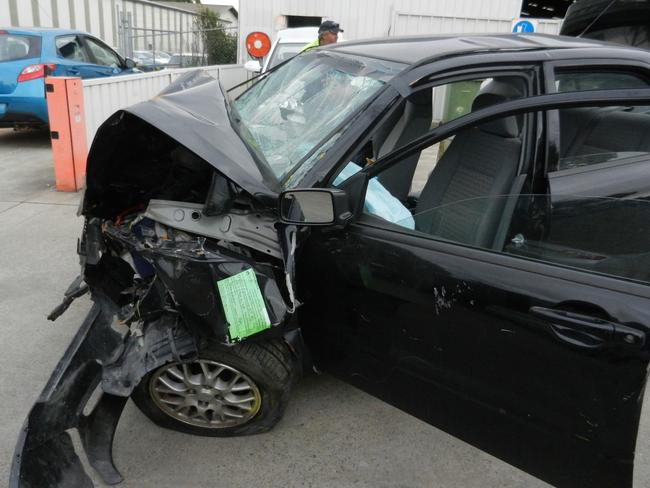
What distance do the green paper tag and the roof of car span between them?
3.80ft

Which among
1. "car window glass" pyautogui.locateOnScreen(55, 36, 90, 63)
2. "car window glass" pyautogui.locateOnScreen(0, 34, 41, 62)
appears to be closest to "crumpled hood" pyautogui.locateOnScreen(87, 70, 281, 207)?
"car window glass" pyautogui.locateOnScreen(0, 34, 41, 62)

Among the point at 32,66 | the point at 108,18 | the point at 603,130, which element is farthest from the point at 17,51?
the point at 108,18

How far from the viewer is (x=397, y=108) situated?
86.7 inches

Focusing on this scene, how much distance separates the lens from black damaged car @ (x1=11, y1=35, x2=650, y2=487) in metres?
1.80

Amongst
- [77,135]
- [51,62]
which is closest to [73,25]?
[51,62]

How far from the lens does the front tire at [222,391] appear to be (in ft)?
7.59

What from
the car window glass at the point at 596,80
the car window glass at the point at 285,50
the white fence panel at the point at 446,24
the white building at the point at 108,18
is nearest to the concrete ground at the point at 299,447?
the car window glass at the point at 596,80

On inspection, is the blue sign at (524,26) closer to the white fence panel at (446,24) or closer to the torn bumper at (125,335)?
the white fence panel at (446,24)

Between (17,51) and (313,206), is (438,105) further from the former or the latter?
(17,51)

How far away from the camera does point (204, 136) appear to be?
83.3 inches

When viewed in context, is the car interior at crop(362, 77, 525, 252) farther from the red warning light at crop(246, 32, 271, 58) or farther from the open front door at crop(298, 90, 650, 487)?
the red warning light at crop(246, 32, 271, 58)

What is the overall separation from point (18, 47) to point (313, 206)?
25.9 feet

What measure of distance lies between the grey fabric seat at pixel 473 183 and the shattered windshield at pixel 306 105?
49cm

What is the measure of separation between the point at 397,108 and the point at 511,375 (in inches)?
43.4
